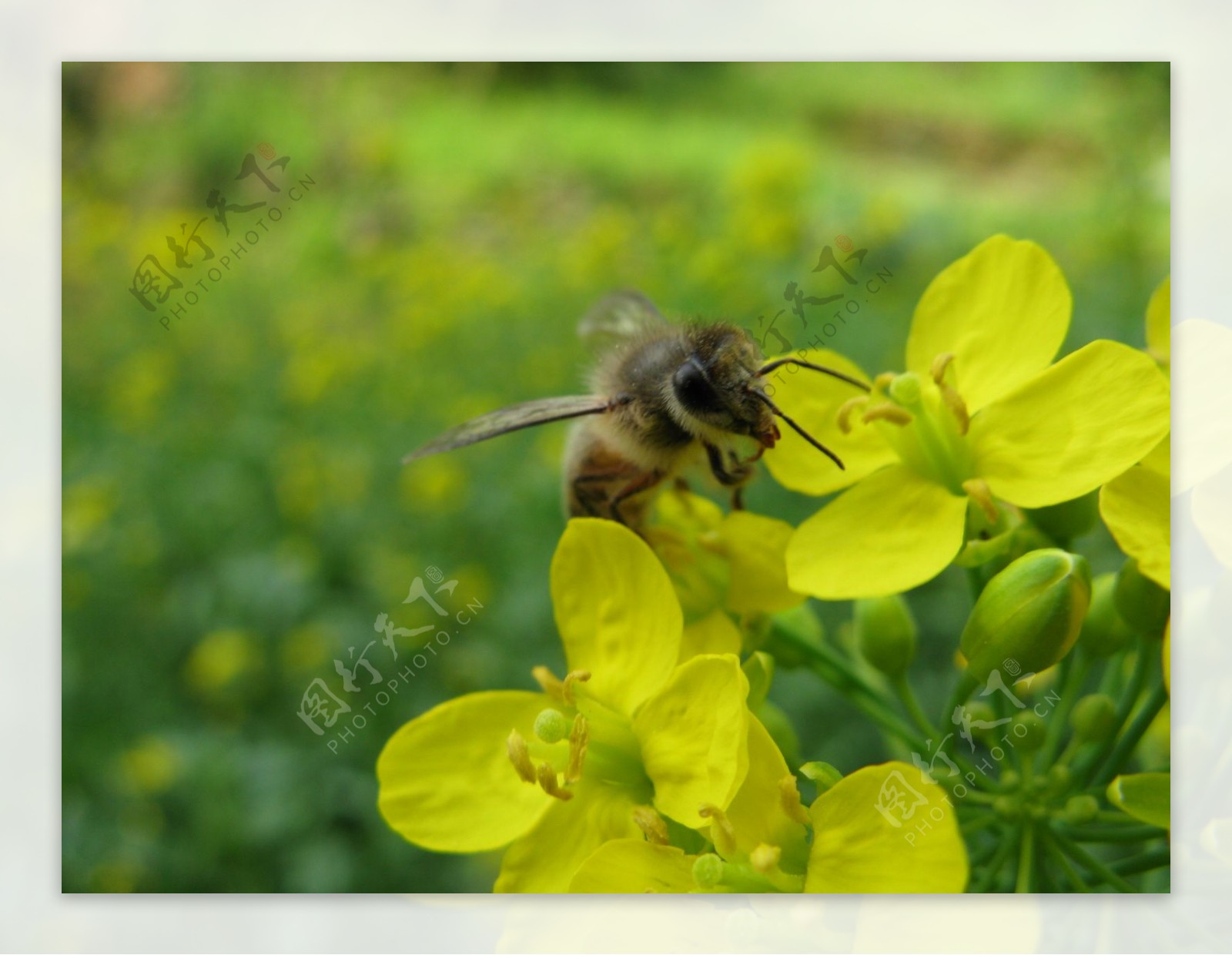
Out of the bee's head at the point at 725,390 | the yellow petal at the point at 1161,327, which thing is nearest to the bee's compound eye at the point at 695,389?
the bee's head at the point at 725,390

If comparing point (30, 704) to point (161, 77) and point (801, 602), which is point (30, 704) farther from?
point (801, 602)

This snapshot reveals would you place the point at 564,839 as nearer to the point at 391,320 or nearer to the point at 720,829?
the point at 720,829

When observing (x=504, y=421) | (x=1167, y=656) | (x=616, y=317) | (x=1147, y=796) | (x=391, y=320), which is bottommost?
(x=1147, y=796)

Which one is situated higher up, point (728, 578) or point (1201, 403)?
point (1201, 403)

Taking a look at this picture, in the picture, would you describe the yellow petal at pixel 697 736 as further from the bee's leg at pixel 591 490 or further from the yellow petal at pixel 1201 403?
the yellow petal at pixel 1201 403

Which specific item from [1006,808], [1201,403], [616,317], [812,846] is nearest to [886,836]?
[812,846]

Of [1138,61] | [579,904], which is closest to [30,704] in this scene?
[579,904]

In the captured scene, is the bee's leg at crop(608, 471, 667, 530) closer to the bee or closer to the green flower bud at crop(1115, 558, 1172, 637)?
the bee
